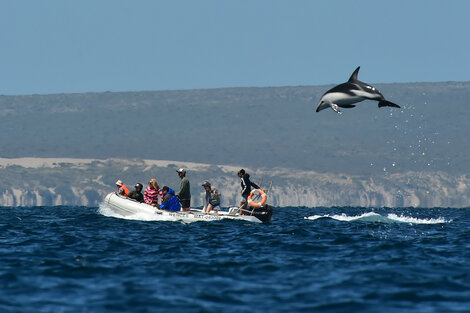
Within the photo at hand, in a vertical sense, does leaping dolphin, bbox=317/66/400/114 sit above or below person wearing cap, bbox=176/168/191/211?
above

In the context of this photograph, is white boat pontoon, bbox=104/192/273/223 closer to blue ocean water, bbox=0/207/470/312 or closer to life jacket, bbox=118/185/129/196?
life jacket, bbox=118/185/129/196

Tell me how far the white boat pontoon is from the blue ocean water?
504 cm

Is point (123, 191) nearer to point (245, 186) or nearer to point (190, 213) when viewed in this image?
point (190, 213)

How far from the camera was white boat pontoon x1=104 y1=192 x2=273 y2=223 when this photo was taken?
1382 inches

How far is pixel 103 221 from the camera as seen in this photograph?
3634 cm

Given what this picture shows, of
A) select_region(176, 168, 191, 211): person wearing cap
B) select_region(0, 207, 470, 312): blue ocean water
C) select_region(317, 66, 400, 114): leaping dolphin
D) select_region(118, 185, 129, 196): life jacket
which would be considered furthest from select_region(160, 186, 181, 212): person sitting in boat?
select_region(317, 66, 400, 114): leaping dolphin

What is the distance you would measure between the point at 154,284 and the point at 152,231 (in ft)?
42.5

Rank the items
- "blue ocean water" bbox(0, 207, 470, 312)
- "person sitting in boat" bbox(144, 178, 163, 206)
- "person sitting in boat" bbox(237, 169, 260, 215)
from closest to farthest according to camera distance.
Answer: "blue ocean water" bbox(0, 207, 470, 312) < "person sitting in boat" bbox(237, 169, 260, 215) < "person sitting in boat" bbox(144, 178, 163, 206)

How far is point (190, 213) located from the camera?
35156 mm

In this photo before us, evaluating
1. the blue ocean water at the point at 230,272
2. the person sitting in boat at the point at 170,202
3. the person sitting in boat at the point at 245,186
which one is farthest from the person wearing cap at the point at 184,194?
the blue ocean water at the point at 230,272

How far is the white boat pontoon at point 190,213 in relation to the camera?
1382 inches

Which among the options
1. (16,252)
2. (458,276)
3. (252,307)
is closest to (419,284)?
(458,276)

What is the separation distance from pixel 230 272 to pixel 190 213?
15727 mm

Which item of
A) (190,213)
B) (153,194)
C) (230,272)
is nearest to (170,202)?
(190,213)
